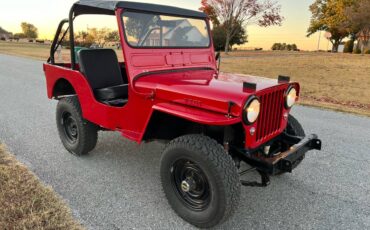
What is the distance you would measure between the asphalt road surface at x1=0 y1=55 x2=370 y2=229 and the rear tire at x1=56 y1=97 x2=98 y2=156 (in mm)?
144

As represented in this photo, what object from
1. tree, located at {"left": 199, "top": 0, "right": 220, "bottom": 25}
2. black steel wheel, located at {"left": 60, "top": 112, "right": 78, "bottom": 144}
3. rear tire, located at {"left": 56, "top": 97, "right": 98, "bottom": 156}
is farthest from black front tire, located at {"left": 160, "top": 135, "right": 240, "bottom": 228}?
tree, located at {"left": 199, "top": 0, "right": 220, "bottom": 25}

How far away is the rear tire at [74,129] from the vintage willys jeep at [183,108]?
13 millimetres

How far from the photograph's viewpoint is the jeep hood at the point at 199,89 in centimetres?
248

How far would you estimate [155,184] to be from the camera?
339 centimetres

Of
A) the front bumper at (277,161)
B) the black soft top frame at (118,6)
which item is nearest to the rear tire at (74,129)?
the black soft top frame at (118,6)

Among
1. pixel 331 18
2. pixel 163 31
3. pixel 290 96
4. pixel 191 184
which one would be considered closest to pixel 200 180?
pixel 191 184

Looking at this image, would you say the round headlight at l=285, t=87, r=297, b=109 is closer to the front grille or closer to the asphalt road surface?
the front grille

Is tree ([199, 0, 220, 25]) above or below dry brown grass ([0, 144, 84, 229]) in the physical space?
above

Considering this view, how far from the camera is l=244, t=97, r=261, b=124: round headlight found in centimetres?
244

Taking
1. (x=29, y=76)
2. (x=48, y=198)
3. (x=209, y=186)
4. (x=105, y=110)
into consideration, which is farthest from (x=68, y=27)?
(x=29, y=76)

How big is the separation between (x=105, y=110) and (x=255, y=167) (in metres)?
1.77

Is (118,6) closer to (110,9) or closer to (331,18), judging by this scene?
(110,9)

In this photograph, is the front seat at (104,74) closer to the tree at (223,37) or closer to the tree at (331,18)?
the tree at (223,37)

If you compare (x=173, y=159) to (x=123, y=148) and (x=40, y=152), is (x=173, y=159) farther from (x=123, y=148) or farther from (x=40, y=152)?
(x=40, y=152)
